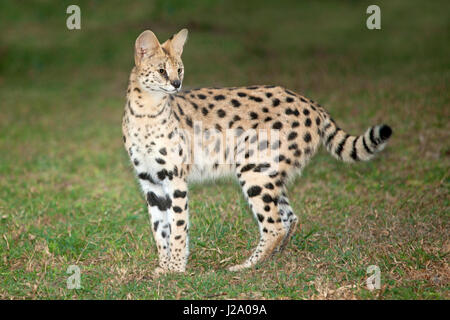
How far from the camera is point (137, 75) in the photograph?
19.3 ft

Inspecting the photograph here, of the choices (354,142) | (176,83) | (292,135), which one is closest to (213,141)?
(292,135)

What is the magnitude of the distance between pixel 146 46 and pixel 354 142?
2.37 metres

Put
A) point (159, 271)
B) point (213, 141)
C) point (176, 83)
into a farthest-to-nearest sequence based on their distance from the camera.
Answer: point (213, 141) < point (159, 271) < point (176, 83)

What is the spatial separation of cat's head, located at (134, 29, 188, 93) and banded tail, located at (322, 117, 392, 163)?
1.77m

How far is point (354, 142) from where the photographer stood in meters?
6.12

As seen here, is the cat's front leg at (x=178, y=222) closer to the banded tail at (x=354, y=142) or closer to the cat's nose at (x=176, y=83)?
the cat's nose at (x=176, y=83)

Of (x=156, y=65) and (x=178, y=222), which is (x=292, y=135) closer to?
(x=178, y=222)

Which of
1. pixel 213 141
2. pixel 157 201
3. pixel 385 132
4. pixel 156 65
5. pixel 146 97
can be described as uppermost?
pixel 156 65

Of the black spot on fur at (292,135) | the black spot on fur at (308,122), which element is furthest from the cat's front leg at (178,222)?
the black spot on fur at (308,122)

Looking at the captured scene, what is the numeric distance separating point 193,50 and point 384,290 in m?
12.9

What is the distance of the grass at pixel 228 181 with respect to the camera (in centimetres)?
555
